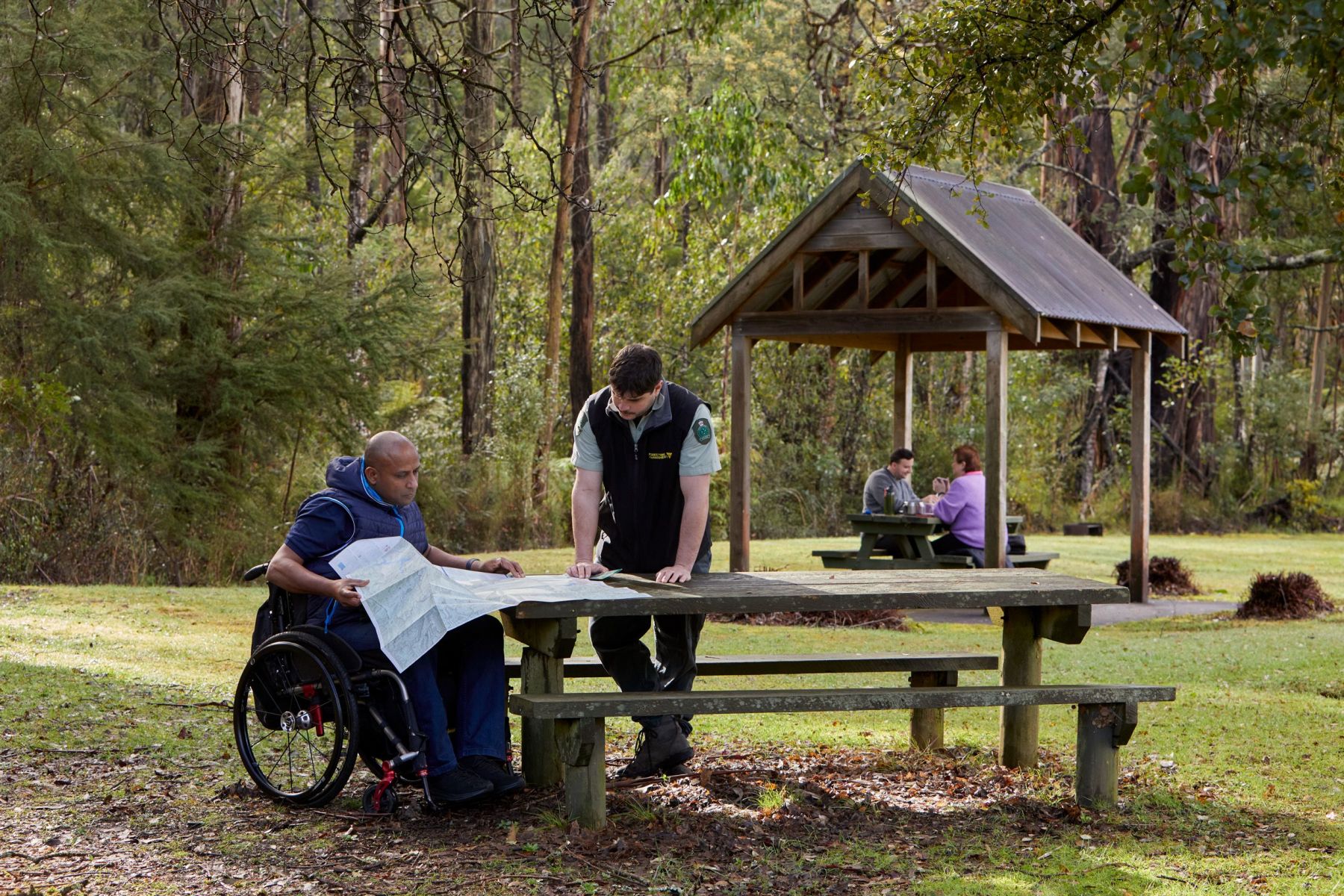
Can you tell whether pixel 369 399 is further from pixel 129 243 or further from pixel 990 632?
pixel 990 632

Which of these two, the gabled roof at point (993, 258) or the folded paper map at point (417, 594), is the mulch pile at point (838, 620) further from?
the folded paper map at point (417, 594)

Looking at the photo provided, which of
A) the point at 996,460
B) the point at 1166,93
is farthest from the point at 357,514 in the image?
the point at 996,460

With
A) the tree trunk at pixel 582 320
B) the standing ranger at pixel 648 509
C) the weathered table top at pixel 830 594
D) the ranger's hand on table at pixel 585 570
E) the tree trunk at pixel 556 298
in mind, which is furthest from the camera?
the tree trunk at pixel 582 320

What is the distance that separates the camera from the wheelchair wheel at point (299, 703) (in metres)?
5.52

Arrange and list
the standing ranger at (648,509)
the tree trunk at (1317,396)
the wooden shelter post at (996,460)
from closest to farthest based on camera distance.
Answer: the standing ranger at (648,509), the wooden shelter post at (996,460), the tree trunk at (1317,396)

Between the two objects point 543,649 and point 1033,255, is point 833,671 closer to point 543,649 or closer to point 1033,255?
point 543,649

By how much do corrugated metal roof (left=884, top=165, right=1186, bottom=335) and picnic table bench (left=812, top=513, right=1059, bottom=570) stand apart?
2441 mm

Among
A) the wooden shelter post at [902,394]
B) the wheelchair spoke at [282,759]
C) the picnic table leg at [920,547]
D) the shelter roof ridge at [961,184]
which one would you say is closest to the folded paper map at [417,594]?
the wheelchair spoke at [282,759]

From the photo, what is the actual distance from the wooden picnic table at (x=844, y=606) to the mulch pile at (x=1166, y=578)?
10.4 m

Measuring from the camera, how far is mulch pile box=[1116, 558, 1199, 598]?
55.1ft

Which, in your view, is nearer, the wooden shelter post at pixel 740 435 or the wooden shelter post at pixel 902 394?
the wooden shelter post at pixel 740 435

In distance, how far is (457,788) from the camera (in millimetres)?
5645

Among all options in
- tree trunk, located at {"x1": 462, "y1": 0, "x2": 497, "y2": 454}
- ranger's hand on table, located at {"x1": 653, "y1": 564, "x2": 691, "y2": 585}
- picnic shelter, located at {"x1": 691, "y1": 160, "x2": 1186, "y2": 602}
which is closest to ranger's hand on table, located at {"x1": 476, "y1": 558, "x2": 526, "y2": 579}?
ranger's hand on table, located at {"x1": 653, "y1": 564, "x2": 691, "y2": 585}

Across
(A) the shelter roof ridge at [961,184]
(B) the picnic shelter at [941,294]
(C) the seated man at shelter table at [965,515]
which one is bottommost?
(C) the seated man at shelter table at [965,515]
